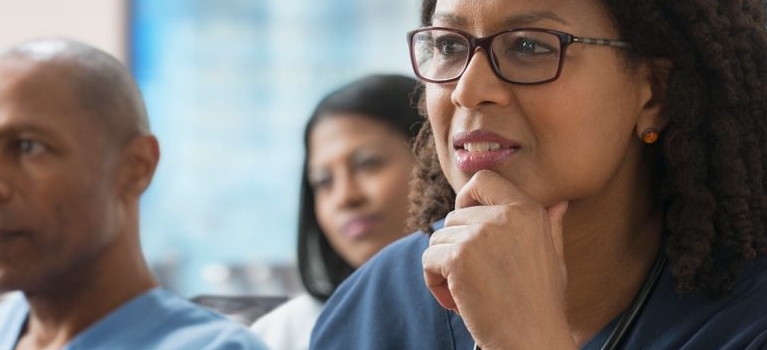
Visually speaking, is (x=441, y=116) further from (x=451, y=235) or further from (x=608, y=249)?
(x=608, y=249)

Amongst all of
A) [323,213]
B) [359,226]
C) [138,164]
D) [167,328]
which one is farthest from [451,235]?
[323,213]

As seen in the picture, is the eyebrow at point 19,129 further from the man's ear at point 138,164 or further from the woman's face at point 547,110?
the woman's face at point 547,110

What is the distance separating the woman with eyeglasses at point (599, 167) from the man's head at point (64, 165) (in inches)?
29.9

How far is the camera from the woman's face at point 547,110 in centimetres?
146

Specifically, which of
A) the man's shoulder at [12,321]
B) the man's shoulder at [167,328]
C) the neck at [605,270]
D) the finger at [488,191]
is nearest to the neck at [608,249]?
the neck at [605,270]

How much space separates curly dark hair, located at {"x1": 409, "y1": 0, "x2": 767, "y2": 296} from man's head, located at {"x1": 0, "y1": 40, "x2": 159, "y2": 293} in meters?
1.02

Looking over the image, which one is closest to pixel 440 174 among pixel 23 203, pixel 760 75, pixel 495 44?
pixel 495 44

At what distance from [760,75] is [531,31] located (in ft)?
1.12

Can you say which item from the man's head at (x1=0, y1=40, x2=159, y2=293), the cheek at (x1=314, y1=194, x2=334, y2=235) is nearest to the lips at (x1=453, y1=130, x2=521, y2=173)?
the man's head at (x1=0, y1=40, x2=159, y2=293)

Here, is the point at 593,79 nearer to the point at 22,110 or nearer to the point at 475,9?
the point at 475,9

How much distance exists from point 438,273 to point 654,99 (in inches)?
16.0

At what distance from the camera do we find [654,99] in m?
1.56

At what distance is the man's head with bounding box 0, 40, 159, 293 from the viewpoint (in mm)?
1978

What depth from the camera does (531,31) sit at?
4.77ft
